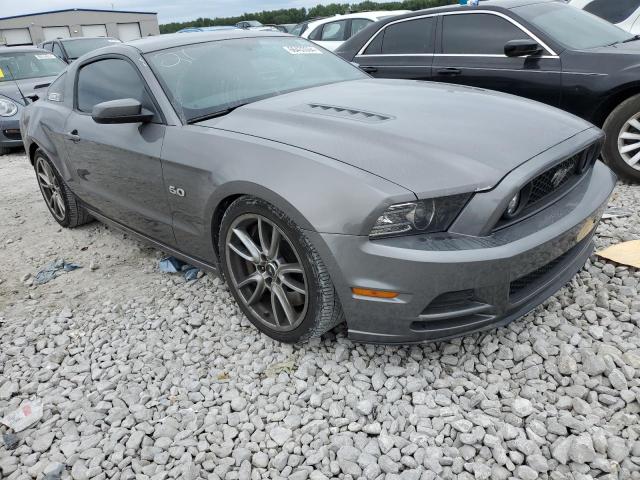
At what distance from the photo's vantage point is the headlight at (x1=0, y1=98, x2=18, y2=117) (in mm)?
7938

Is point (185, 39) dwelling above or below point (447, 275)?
above

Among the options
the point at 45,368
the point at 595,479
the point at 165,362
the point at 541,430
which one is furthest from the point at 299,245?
the point at 45,368

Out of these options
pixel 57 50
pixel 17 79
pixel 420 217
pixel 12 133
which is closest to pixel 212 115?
pixel 420 217

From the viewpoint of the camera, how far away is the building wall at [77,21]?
132 ft

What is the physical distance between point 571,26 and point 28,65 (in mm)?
8662

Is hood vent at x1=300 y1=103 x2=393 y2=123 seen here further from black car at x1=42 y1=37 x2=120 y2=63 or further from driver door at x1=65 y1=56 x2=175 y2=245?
black car at x1=42 y1=37 x2=120 y2=63

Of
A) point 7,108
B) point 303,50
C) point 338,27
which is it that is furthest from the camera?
point 338,27

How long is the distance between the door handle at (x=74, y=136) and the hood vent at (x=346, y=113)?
181 centimetres

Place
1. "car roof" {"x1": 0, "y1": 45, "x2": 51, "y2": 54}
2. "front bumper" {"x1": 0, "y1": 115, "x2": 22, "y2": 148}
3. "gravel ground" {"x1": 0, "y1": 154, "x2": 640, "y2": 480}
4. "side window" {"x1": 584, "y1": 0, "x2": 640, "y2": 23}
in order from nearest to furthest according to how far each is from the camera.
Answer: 1. "gravel ground" {"x1": 0, "y1": 154, "x2": 640, "y2": 480}
2. "side window" {"x1": 584, "y1": 0, "x2": 640, "y2": 23}
3. "front bumper" {"x1": 0, "y1": 115, "x2": 22, "y2": 148}
4. "car roof" {"x1": 0, "y1": 45, "x2": 51, "y2": 54}

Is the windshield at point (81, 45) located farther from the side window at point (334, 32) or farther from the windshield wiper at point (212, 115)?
the windshield wiper at point (212, 115)

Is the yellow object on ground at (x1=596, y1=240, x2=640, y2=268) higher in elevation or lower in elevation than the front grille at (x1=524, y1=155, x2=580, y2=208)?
lower

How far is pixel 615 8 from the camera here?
6773 millimetres

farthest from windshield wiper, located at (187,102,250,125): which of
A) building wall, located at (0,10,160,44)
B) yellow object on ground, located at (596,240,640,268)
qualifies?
building wall, located at (0,10,160,44)

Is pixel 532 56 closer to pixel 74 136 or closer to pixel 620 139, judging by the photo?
pixel 620 139
